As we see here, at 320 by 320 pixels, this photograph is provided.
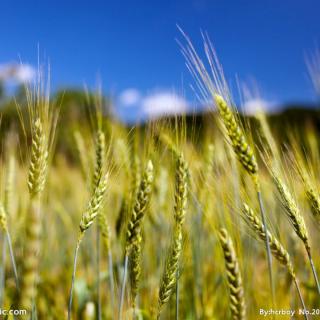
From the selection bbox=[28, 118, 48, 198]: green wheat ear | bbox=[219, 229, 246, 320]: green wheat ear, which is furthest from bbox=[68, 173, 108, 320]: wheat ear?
bbox=[219, 229, 246, 320]: green wheat ear

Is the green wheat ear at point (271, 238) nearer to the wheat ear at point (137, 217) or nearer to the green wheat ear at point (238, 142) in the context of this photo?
the green wheat ear at point (238, 142)

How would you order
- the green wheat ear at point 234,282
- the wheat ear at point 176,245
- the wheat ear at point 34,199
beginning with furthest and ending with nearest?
the wheat ear at point 176,245 < the green wheat ear at point 234,282 < the wheat ear at point 34,199

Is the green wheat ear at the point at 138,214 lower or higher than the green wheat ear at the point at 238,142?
lower

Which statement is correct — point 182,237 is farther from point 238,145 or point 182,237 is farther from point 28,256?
point 28,256

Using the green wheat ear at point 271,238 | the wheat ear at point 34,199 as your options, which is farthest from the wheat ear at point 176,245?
the wheat ear at point 34,199

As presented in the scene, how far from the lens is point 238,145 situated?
113 cm

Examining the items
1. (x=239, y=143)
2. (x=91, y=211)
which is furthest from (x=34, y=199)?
(x=239, y=143)

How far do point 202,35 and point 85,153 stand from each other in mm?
1133

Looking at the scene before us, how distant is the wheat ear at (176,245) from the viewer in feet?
3.51

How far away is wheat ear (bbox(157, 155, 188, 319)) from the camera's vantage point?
1.07m

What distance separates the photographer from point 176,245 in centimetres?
110

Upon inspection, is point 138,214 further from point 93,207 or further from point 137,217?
point 93,207

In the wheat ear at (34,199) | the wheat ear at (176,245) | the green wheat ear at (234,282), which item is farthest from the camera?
the wheat ear at (176,245)

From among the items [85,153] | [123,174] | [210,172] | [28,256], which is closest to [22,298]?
[28,256]
